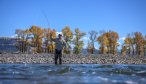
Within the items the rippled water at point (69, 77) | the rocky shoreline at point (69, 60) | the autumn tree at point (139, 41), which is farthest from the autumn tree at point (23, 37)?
the rippled water at point (69, 77)

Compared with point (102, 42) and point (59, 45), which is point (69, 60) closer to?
point (59, 45)

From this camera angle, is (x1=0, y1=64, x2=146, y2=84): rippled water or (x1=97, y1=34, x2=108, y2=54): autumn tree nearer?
(x1=0, y1=64, x2=146, y2=84): rippled water

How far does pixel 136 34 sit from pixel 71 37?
28.4m

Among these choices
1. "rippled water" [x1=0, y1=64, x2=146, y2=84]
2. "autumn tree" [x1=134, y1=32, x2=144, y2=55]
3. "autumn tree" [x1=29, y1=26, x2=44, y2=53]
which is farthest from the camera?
"autumn tree" [x1=134, y1=32, x2=144, y2=55]

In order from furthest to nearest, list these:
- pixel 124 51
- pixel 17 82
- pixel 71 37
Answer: pixel 124 51 < pixel 71 37 < pixel 17 82

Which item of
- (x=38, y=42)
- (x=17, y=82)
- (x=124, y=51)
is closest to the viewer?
(x=17, y=82)

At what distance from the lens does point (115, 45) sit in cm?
10969

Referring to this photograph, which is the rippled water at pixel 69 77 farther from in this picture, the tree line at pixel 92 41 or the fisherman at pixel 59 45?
the tree line at pixel 92 41

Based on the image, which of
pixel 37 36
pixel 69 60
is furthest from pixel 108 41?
pixel 69 60

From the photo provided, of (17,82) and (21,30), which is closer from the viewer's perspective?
(17,82)

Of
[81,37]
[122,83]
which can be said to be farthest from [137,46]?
Result: [122,83]

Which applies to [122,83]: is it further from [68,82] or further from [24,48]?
[24,48]

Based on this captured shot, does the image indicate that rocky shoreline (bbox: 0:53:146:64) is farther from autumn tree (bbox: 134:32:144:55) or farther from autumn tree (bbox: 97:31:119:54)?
autumn tree (bbox: 134:32:144:55)

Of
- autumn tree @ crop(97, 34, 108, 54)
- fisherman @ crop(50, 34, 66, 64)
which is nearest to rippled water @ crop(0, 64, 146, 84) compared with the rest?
fisherman @ crop(50, 34, 66, 64)
